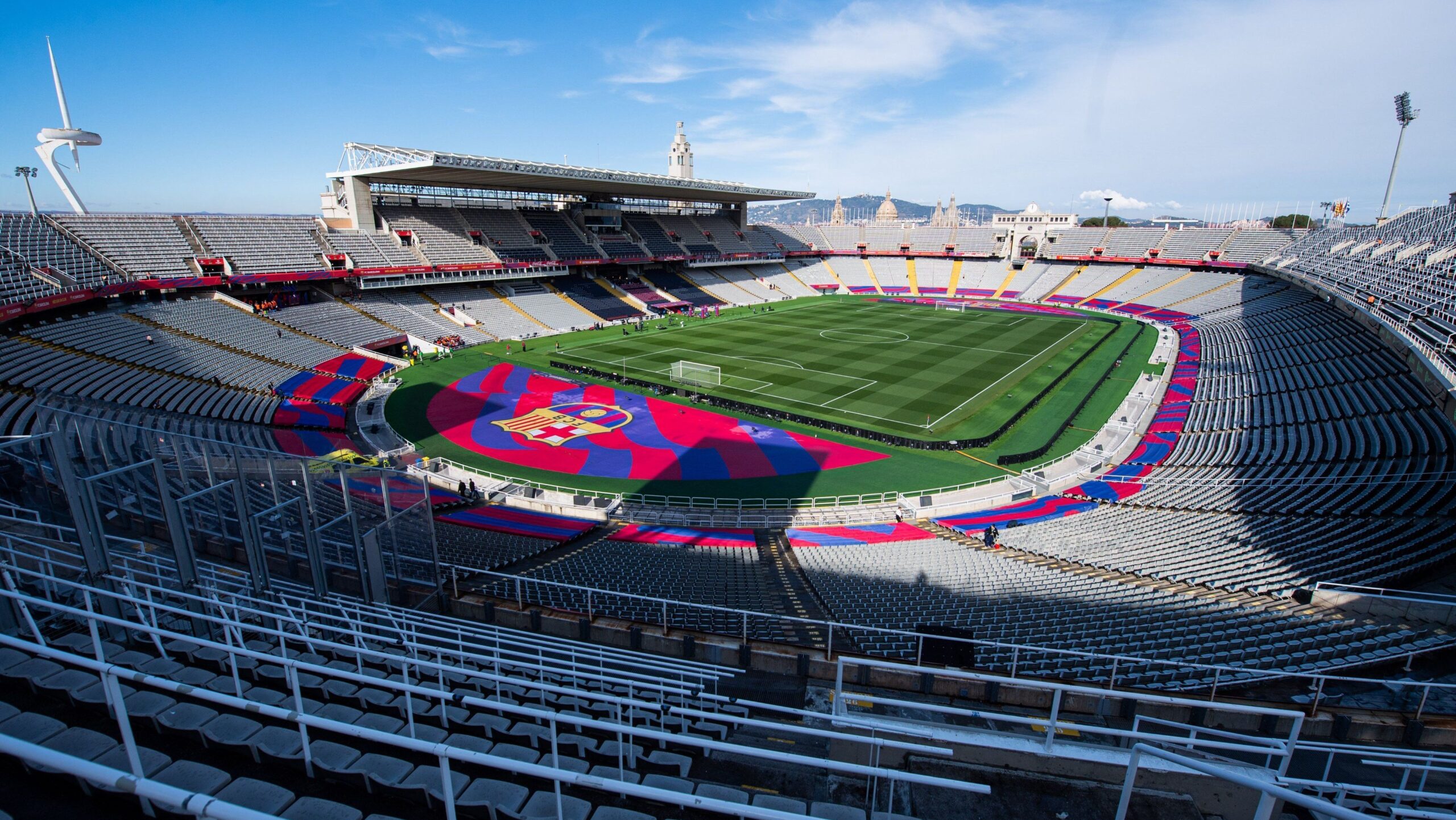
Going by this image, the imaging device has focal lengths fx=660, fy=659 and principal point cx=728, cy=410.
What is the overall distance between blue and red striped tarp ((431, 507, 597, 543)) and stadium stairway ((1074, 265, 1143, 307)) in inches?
2923

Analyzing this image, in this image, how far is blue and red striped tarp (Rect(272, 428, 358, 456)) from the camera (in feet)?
92.7

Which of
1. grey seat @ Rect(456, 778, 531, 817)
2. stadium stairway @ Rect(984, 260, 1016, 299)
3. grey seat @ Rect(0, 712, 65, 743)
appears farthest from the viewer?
stadium stairway @ Rect(984, 260, 1016, 299)

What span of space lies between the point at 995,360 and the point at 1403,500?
3424 cm

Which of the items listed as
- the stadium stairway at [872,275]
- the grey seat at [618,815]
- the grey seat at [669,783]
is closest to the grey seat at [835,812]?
the grey seat at [669,783]

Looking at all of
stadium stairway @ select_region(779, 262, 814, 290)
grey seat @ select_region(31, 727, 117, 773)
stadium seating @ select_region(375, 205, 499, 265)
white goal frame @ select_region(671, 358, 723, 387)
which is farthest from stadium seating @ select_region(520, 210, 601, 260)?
grey seat @ select_region(31, 727, 117, 773)

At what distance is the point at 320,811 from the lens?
450 cm

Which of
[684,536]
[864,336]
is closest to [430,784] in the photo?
[684,536]

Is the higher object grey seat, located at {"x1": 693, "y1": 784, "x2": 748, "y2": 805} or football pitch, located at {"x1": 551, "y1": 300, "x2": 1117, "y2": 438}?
grey seat, located at {"x1": 693, "y1": 784, "x2": 748, "y2": 805}

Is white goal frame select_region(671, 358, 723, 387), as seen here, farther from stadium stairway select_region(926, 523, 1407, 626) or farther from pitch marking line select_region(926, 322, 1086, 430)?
stadium stairway select_region(926, 523, 1407, 626)

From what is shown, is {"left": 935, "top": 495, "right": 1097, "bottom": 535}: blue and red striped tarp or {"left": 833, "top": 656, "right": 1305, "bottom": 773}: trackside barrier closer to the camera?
{"left": 833, "top": 656, "right": 1305, "bottom": 773}: trackside barrier

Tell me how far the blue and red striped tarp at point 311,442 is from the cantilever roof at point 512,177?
25495 mm

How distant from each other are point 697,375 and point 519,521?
74.3 feet

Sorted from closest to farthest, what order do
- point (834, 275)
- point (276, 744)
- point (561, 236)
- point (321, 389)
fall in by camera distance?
point (276, 744) < point (321, 389) < point (561, 236) < point (834, 275)

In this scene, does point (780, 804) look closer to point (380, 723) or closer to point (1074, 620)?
point (380, 723)
